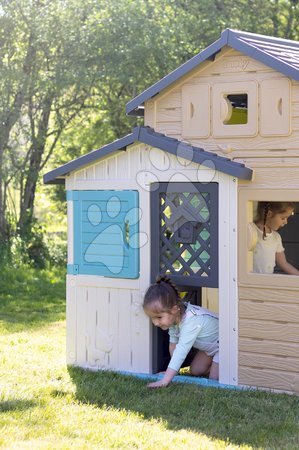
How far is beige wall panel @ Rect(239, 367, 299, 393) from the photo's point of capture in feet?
20.9

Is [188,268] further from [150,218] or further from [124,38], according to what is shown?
[124,38]

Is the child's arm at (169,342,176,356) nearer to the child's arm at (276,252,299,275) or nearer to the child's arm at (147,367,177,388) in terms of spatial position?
the child's arm at (147,367,177,388)

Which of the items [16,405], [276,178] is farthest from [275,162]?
[16,405]

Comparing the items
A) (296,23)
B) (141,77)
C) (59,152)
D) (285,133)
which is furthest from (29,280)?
(296,23)

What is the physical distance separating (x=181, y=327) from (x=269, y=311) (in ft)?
2.35

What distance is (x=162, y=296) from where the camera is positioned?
6645 mm

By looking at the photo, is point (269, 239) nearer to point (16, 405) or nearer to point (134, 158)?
point (134, 158)

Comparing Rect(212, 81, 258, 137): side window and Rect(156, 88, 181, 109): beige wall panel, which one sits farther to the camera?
Rect(156, 88, 181, 109): beige wall panel

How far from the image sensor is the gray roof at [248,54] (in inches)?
251

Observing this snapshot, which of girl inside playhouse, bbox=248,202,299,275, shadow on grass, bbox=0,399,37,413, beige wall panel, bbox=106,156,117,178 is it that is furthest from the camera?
beige wall panel, bbox=106,156,117,178

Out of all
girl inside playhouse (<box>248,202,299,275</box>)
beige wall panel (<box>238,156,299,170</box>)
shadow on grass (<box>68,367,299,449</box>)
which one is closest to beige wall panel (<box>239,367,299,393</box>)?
shadow on grass (<box>68,367,299,449</box>)

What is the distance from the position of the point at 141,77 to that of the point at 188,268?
822cm

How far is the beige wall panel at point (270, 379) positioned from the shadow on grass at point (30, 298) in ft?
11.5

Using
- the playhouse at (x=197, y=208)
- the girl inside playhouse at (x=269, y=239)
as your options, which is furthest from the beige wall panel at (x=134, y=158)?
the girl inside playhouse at (x=269, y=239)
